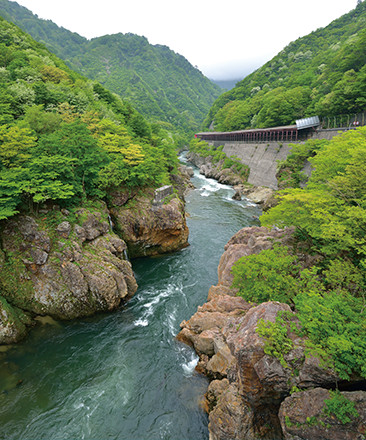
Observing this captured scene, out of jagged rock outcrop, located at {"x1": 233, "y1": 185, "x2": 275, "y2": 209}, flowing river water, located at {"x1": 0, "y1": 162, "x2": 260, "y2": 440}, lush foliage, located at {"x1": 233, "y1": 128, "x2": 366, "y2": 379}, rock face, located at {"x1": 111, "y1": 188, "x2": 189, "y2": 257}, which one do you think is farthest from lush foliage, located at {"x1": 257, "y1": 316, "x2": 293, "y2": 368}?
jagged rock outcrop, located at {"x1": 233, "y1": 185, "x2": 275, "y2": 209}

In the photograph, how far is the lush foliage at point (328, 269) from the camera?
796cm

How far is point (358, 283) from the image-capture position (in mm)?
11188

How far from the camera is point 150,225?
26.5 meters

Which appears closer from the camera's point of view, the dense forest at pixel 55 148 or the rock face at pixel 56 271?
the rock face at pixel 56 271

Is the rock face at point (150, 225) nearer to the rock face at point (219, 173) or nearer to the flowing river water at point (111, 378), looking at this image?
the flowing river water at point (111, 378)

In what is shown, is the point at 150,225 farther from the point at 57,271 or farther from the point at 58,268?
the point at 57,271

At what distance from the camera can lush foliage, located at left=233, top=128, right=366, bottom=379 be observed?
7.96m

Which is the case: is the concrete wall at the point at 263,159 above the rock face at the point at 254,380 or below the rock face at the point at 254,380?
above

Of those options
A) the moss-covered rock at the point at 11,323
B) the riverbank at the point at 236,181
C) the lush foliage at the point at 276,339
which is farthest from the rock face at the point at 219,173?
the moss-covered rock at the point at 11,323

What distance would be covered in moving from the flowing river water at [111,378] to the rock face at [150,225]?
6408mm

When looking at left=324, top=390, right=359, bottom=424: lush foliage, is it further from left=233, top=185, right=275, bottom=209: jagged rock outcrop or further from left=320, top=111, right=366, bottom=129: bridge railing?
left=320, top=111, right=366, bottom=129: bridge railing

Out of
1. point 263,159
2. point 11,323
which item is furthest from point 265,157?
point 11,323

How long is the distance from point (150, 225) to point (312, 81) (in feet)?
281

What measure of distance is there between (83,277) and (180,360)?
10073 millimetres
